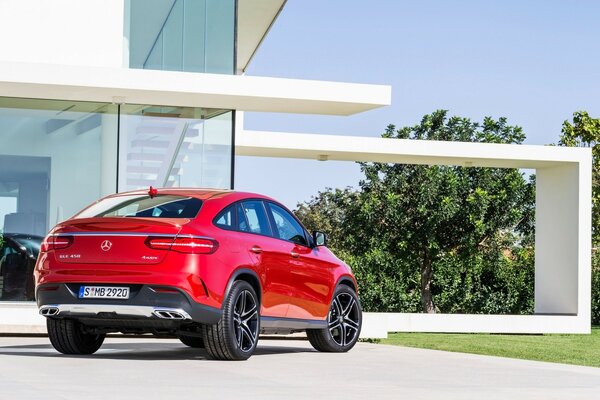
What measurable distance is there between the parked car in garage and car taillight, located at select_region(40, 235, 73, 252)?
24.1ft

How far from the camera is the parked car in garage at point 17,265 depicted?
17.5 meters

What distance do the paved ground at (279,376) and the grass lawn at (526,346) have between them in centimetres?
236

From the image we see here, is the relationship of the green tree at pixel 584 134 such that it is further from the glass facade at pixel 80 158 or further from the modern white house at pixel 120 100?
the glass facade at pixel 80 158

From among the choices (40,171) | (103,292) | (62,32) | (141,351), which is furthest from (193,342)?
(62,32)

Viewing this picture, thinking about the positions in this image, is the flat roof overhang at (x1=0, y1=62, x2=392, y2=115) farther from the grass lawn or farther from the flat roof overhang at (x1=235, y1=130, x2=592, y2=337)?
the flat roof overhang at (x1=235, y1=130, x2=592, y2=337)

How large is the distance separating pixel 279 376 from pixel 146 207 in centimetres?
243

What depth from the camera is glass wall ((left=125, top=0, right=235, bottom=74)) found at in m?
18.5

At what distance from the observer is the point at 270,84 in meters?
17.3

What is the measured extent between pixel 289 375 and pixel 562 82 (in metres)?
47.7

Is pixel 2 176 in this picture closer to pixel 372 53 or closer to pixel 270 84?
pixel 270 84

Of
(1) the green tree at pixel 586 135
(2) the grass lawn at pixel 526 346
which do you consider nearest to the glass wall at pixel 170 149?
(2) the grass lawn at pixel 526 346

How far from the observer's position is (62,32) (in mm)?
18516

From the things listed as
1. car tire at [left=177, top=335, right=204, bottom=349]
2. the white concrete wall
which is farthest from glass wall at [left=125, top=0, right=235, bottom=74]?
car tire at [left=177, top=335, right=204, bottom=349]

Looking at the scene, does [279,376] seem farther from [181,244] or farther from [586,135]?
[586,135]
